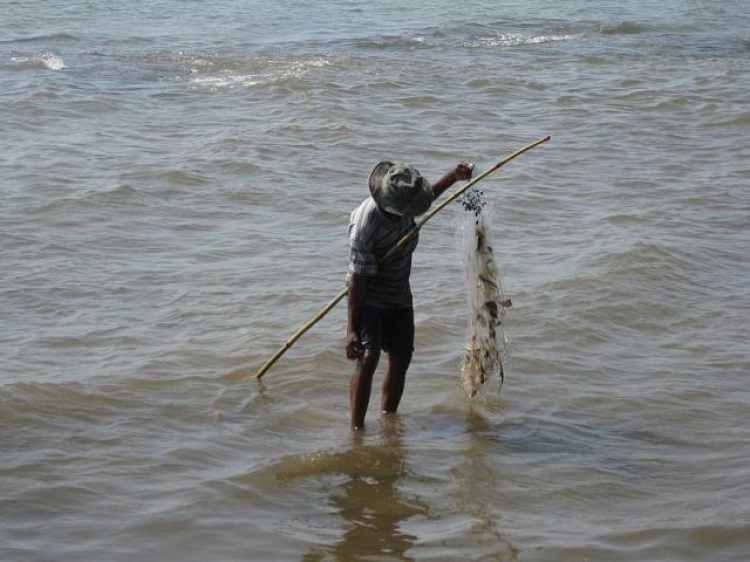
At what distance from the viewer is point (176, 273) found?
7.89 m

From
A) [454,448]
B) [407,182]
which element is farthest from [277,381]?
[407,182]

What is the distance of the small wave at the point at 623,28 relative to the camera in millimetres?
19156

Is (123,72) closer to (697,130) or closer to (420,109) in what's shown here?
(420,109)

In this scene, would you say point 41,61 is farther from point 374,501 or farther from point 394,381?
point 374,501

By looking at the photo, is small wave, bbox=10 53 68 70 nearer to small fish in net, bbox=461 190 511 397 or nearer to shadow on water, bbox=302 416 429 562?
small fish in net, bbox=461 190 511 397

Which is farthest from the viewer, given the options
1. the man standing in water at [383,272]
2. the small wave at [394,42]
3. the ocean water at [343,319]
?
the small wave at [394,42]

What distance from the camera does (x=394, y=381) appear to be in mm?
5652

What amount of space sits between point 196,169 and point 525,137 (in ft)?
11.6

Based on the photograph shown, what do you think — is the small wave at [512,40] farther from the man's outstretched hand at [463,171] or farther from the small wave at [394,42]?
the man's outstretched hand at [463,171]

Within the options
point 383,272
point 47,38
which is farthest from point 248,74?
point 383,272

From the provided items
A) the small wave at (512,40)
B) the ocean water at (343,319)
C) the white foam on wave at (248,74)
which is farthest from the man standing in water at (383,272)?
the small wave at (512,40)

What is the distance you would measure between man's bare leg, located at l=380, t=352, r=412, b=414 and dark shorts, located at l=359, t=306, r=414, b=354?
0.15 ft

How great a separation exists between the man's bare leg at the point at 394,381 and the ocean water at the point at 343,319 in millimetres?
110

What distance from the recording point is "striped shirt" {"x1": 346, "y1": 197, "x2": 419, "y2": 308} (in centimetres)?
500
